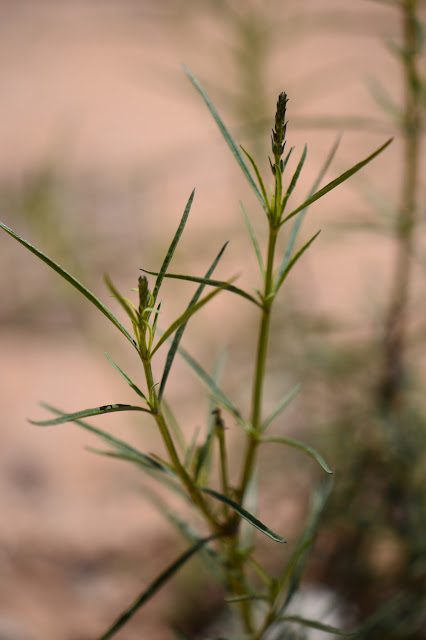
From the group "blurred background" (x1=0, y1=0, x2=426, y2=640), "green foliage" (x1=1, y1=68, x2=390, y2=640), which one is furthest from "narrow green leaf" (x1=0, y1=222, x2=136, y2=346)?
"blurred background" (x1=0, y1=0, x2=426, y2=640)

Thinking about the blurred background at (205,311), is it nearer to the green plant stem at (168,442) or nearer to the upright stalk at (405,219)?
the upright stalk at (405,219)

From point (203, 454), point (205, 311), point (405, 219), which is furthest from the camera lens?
point (205, 311)

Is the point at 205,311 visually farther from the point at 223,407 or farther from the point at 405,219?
the point at 223,407

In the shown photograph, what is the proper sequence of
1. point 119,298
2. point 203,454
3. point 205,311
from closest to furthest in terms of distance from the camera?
point 119,298 < point 203,454 < point 205,311

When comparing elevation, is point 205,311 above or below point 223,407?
above

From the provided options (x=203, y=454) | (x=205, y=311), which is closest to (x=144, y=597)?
(x=203, y=454)

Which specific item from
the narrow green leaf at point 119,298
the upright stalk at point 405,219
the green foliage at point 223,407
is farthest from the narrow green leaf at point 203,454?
the upright stalk at point 405,219

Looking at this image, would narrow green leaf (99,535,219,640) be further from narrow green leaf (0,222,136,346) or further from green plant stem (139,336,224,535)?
narrow green leaf (0,222,136,346)

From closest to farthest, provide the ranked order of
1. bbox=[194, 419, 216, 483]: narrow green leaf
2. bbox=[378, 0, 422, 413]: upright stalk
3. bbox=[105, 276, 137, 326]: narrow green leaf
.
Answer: bbox=[105, 276, 137, 326]: narrow green leaf → bbox=[194, 419, 216, 483]: narrow green leaf → bbox=[378, 0, 422, 413]: upright stalk

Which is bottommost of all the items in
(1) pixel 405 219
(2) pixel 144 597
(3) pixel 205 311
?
(2) pixel 144 597
